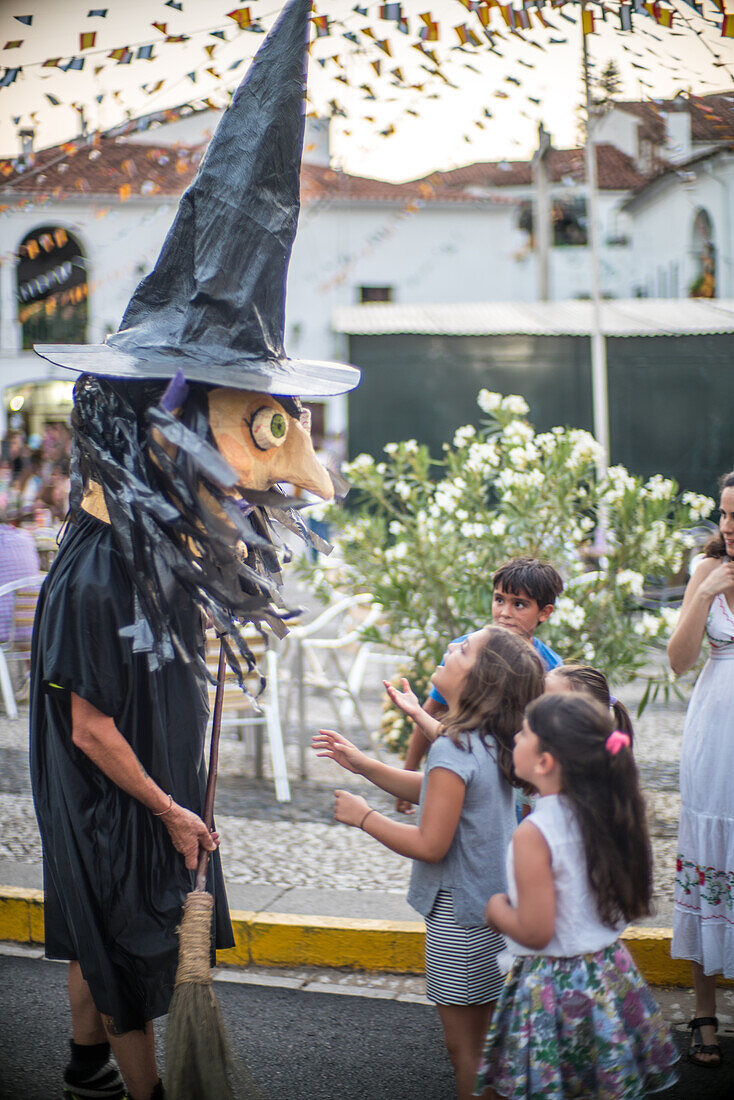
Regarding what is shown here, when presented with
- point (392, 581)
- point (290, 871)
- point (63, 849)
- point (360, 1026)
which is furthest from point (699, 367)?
point (63, 849)

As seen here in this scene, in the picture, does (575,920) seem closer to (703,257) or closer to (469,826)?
(469,826)

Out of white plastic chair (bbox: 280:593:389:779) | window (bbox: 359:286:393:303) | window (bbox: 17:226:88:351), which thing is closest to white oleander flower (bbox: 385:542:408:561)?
white plastic chair (bbox: 280:593:389:779)

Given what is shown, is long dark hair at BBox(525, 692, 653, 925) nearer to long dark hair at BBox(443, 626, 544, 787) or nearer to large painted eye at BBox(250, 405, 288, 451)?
long dark hair at BBox(443, 626, 544, 787)

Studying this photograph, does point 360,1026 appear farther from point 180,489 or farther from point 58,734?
point 180,489

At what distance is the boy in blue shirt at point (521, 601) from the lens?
310 cm

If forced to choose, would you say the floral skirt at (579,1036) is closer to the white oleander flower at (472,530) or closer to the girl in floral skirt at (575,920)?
the girl in floral skirt at (575,920)

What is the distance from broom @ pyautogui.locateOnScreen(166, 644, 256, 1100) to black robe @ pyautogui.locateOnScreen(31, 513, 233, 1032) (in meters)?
0.16

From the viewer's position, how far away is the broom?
2.13 metres

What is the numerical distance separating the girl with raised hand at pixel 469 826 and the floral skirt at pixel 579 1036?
0.81ft

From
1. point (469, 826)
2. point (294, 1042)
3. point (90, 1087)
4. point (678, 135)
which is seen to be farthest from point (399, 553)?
point (678, 135)

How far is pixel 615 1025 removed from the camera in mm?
2014

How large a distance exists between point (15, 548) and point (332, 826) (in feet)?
12.1

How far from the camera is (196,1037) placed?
7.00 feet

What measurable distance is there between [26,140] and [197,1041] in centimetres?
486
